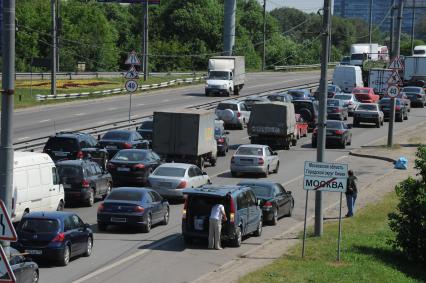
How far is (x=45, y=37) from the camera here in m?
114

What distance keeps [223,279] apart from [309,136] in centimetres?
3540

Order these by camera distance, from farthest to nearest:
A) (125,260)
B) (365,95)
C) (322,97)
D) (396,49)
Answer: (365,95)
(396,49)
(322,97)
(125,260)

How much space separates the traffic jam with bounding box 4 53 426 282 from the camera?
21356mm

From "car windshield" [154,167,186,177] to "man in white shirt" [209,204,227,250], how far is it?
786 cm

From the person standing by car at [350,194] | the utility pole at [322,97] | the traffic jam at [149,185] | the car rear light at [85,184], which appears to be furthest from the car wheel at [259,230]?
the car rear light at [85,184]

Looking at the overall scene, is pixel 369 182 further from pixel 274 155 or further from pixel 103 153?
pixel 103 153

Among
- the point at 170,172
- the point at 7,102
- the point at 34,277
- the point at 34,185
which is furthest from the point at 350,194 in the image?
A: the point at 7,102

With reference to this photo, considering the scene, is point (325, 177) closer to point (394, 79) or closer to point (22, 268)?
point (22, 268)

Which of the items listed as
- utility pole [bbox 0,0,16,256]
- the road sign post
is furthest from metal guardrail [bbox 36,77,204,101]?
utility pole [bbox 0,0,16,256]

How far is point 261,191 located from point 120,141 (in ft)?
39.8

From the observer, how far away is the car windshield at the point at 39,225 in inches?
824

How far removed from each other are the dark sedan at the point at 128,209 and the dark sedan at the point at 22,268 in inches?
289

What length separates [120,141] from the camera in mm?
39156

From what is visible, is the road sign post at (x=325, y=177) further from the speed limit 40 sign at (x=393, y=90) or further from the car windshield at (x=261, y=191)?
the speed limit 40 sign at (x=393, y=90)
